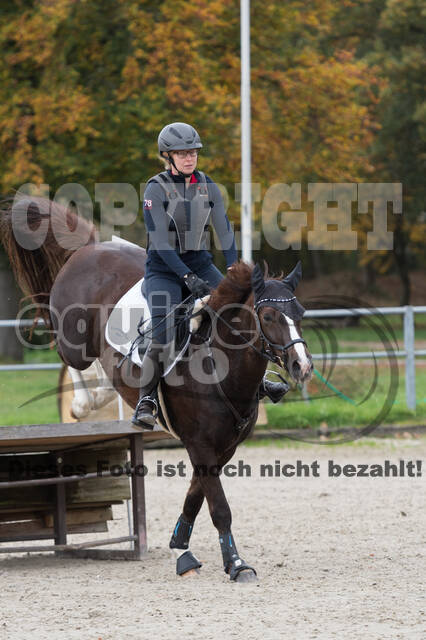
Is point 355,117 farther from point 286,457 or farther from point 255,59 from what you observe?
point 286,457

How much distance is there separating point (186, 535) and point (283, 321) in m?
1.71

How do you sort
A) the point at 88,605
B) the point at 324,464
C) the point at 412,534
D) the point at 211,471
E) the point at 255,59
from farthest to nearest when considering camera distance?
the point at 255,59 < the point at 324,464 < the point at 412,534 < the point at 211,471 < the point at 88,605

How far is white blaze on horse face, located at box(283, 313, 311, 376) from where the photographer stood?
5.20 m

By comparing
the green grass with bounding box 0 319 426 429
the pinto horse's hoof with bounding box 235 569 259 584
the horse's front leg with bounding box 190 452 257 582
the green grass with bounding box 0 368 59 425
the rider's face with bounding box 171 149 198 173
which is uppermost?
the rider's face with bounding box 171 149 198 173

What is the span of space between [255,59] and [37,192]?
562 cm

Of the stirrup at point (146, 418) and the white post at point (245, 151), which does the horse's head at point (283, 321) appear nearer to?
the stirrup at point (146, 418)

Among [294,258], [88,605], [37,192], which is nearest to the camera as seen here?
[88,605]

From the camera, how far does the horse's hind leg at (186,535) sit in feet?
20.1

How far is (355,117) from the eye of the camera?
795 inches

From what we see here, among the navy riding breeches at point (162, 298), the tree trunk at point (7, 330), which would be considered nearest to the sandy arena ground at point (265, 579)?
the navy riding breeches at point (162, 298)

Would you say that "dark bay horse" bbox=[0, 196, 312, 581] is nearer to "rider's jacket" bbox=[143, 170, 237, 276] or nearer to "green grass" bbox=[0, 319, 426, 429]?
"rider's jacket" bbox=[143, 170, 237, 276]

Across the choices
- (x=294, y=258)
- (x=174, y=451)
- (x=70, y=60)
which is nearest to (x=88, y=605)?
(x=174, y=451)

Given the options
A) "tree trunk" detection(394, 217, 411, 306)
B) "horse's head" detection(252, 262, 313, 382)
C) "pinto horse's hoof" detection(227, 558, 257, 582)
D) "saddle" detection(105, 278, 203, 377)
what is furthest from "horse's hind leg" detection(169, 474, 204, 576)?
"tree trunk" detection(394, 217, 411, 306)

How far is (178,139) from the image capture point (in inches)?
240
